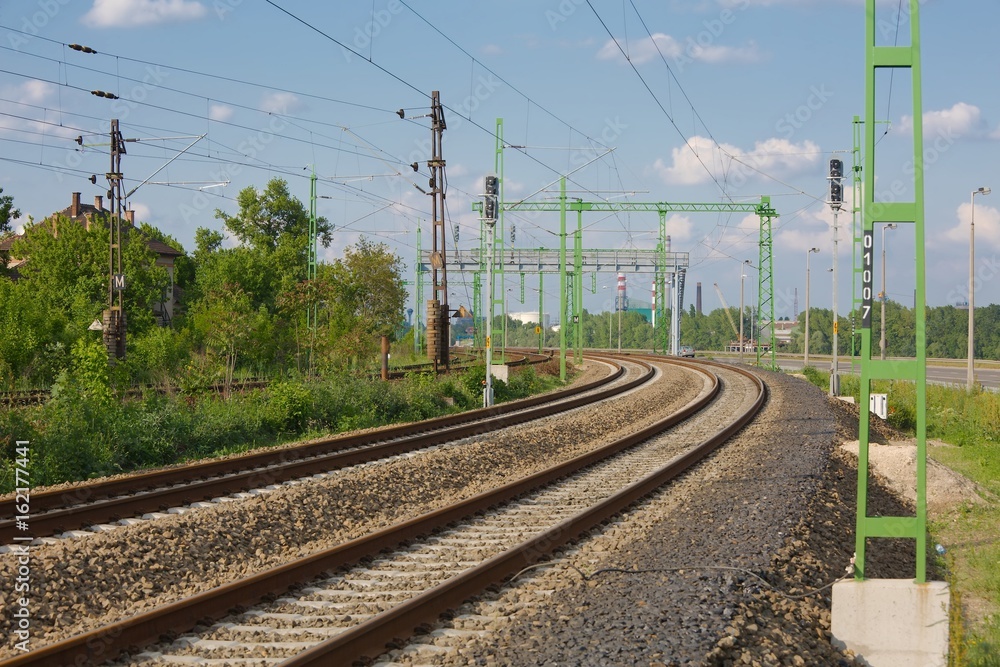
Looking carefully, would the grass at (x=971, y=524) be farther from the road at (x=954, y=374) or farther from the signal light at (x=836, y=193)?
the road at (x=954, y=374)

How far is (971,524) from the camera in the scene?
1374 centimetres

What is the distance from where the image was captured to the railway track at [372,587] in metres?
6.51

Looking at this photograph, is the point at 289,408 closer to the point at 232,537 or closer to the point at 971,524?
the point at 232,537

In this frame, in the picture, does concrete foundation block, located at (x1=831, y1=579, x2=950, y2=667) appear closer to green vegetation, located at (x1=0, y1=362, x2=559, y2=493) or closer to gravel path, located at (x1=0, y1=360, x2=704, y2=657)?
gravel path, located at (x1=0, y1=360, x2=704, y2=657)

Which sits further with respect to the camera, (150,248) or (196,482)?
(150,248)

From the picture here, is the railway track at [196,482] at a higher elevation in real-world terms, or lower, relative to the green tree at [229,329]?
lower

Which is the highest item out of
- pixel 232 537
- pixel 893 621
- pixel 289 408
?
pixel 289 408

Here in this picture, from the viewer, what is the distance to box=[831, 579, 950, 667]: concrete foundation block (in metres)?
7.43

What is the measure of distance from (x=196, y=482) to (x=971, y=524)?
11.3 metres

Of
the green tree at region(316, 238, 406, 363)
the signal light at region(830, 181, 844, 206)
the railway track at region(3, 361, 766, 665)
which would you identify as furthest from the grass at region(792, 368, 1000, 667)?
the green tree at region(316, 238, 406, 363)

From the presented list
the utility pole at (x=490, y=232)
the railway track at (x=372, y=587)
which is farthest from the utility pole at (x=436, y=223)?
the railway track at (x=372, y=587)

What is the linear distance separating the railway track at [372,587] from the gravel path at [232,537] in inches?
30.1

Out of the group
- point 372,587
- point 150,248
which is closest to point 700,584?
point 372,587

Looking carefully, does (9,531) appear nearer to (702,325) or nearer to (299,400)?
(299,400)
